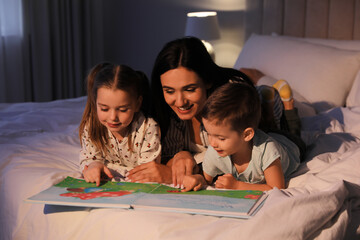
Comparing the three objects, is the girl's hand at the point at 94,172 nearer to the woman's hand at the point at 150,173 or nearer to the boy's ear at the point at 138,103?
the woman's hand at the point at 150,173

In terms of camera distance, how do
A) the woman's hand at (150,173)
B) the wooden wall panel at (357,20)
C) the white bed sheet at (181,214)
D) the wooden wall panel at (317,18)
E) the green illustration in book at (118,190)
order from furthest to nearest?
the wooden wall panel at (317,18) → the wooden wall panel at (357,20) → the woman's hand at (150,173) → the green illustration in book at (118,190) → the white bed sheet at (181,214)

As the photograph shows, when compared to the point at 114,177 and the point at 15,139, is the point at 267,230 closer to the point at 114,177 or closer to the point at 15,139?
the point at 114,177

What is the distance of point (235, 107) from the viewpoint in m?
1.25

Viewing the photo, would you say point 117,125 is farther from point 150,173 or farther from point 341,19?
point 341,19

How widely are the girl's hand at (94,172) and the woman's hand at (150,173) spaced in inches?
3.7

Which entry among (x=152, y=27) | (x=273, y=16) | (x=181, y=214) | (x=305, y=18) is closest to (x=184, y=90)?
(x=181, y=214)

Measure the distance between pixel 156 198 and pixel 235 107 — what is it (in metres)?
0.35

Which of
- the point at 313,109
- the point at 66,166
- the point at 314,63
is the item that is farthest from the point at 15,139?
the point at 314,63

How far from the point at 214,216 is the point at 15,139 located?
1103 mm

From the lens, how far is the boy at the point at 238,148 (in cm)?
125

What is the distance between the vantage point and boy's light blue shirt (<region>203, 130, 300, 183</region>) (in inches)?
51.4

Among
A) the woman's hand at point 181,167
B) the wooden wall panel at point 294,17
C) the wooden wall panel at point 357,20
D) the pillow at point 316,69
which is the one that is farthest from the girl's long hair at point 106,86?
the wooden wall panel at point 294,17

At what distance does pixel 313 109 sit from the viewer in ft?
7.23

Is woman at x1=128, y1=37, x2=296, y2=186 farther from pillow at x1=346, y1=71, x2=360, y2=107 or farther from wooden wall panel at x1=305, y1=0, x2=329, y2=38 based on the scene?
wooden wall panel at x1=305, y1=0, x2=329, y2=38
